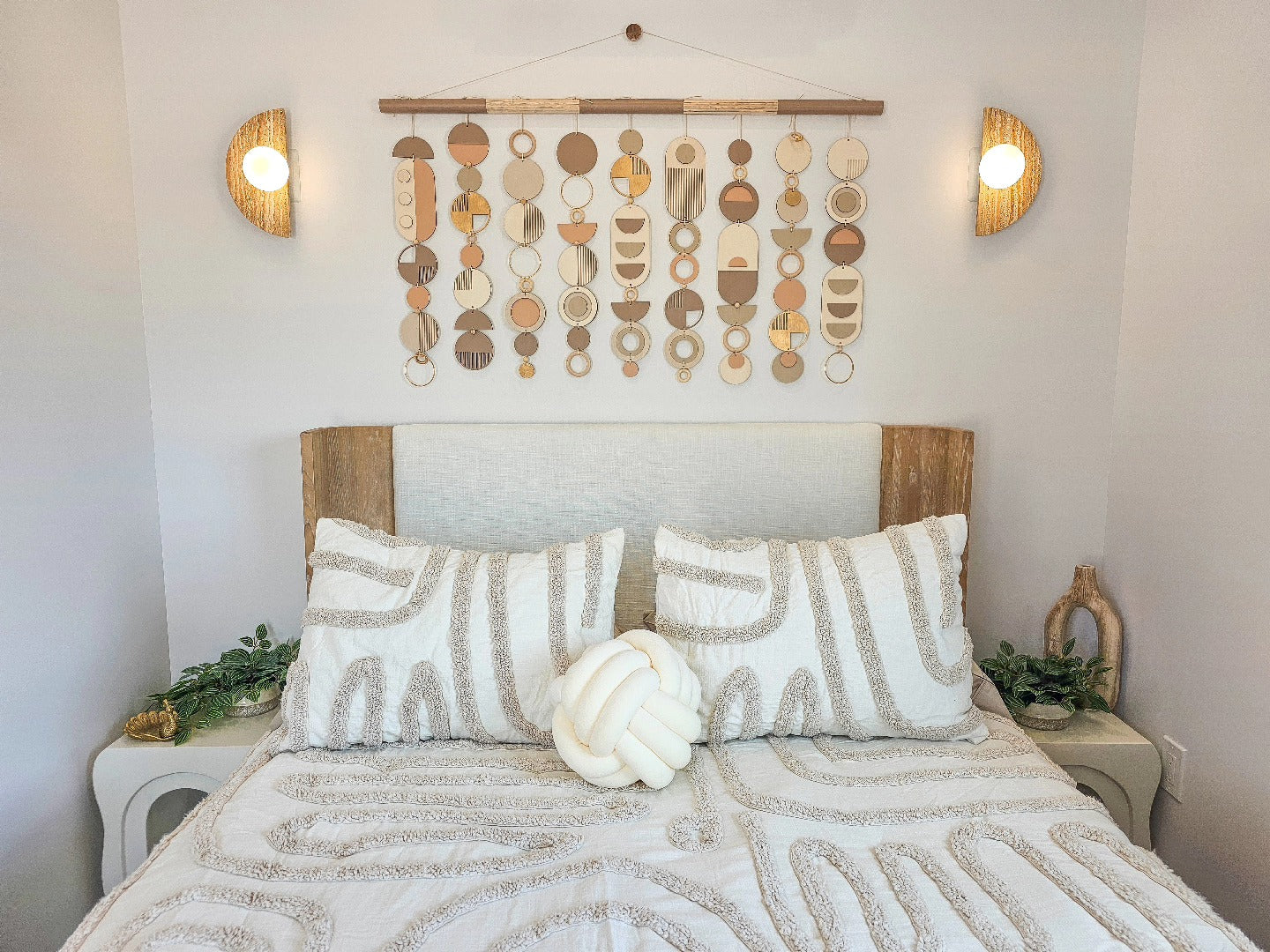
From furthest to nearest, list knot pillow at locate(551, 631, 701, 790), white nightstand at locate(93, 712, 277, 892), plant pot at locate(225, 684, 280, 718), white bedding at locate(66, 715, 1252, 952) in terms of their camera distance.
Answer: plant pot at locate(225, 684, 280, 718) < white nightstand at locate(93, 712, 277, 892) < knot pillow at locate(551, 631, 701, 790) < white bedding at locate(66, 715, 1252, 952)

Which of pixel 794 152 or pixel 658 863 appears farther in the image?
pixel 794 152

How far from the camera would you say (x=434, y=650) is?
5.35ft

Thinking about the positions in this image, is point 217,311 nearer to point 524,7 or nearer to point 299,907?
point 524,7

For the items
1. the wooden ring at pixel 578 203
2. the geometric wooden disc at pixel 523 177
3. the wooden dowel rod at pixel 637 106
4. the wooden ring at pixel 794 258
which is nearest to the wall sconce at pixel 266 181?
the wooden dowel rod at pixel 637 106

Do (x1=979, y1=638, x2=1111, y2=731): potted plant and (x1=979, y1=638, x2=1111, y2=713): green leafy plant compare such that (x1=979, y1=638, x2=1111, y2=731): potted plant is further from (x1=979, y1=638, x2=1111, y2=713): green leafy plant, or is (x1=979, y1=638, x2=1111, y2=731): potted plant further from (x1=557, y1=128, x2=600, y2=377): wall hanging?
(x1=557, y1=128, x2=600, y2=377): wall hanging

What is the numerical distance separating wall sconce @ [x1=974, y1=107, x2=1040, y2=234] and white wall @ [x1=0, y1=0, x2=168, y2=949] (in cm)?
213

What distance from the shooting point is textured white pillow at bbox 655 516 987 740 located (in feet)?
5.30

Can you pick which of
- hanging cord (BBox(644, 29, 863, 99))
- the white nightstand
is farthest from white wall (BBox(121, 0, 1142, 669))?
the white nightstand

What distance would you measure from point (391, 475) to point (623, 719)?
100 cm

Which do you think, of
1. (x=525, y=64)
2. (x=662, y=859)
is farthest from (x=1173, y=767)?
(x=525, y=64)

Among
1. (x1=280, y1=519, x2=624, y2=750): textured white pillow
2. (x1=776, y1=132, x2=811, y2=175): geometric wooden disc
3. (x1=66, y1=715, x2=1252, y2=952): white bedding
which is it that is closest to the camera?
(x1=66, y1=715, x2=1252, y2=952): white bedding

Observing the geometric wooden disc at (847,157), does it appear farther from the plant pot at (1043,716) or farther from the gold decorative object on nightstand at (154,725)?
the gold decorative object on nightstand at (154,725)

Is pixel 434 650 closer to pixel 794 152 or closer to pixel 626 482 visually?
pixel 626 482

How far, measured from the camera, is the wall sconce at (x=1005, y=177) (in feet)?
6.52
